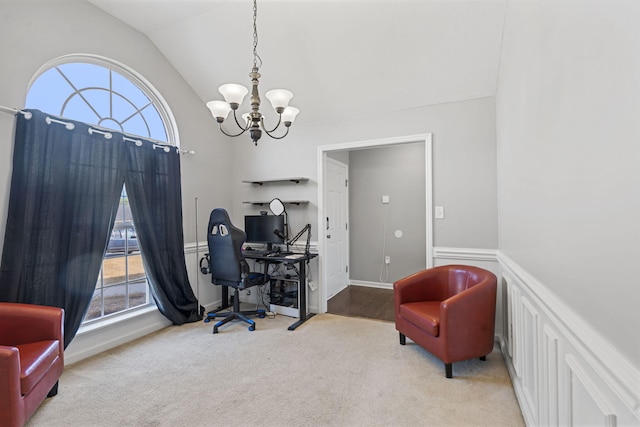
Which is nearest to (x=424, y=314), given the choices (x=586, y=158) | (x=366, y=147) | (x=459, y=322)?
(x=459, y=322)

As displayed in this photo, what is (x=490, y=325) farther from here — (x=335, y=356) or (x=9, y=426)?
(x=9, y=426)

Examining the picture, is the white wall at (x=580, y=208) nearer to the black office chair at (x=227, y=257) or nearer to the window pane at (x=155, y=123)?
the black office chair at (x=227, y=257)

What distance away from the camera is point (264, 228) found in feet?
12.2

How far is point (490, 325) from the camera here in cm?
230

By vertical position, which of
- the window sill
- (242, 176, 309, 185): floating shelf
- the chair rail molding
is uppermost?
(242, 176, 309, 185): floating shelf

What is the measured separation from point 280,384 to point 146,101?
3.09m

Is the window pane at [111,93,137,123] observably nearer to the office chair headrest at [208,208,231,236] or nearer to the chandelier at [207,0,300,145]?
the office chair headrest at [208,208,231,236]

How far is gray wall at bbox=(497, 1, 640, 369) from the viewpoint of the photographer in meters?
0.71

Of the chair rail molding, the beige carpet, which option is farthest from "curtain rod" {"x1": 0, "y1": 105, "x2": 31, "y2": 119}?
the chair rail molding

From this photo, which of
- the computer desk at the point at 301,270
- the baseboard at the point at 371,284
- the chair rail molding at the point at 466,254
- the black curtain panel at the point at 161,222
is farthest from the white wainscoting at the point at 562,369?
the black curtain panel at the point at 161,222

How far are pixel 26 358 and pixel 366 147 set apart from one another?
3235mm

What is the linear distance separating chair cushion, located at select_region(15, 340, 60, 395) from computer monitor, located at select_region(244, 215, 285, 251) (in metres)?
2.12

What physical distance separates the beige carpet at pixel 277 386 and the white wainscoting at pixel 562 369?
0.36m

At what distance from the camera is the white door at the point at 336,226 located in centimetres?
421
